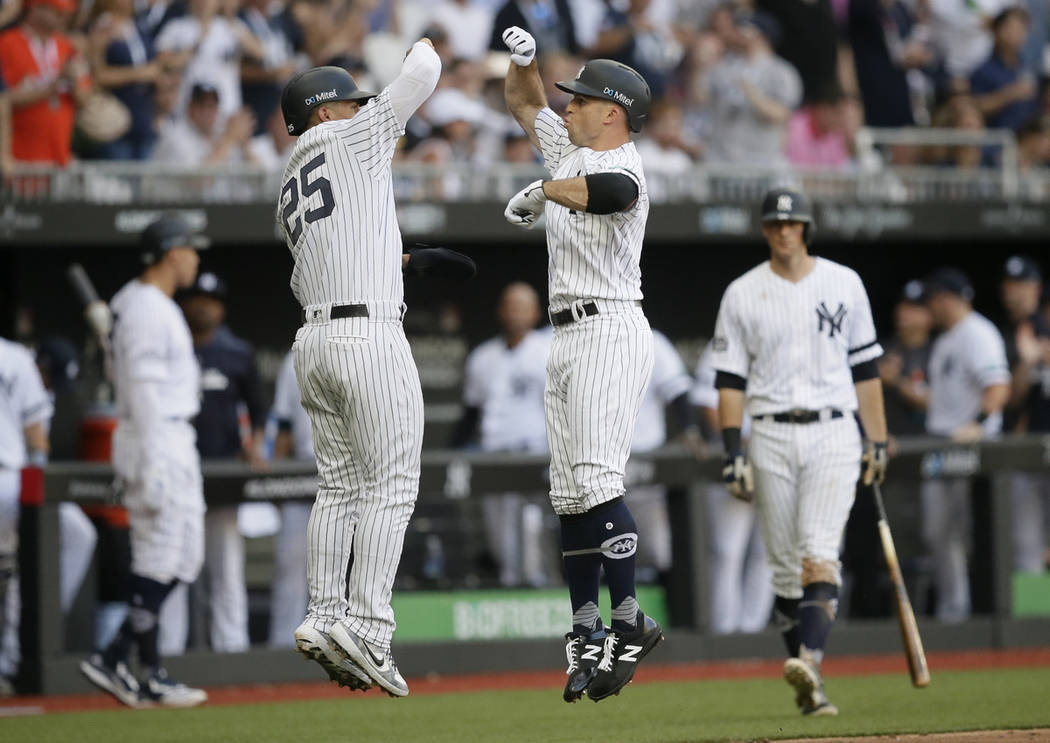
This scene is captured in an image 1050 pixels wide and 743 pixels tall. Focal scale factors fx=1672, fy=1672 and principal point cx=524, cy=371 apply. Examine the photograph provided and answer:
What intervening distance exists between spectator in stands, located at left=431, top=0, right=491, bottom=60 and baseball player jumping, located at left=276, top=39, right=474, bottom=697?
241 inches

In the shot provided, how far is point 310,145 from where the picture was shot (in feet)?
18.7

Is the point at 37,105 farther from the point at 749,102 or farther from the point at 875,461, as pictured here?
the point at 875,461

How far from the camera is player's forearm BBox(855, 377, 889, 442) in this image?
23.7 ft

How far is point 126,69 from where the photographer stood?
10.6m

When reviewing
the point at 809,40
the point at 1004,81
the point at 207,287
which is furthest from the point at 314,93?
the point at 1004,81

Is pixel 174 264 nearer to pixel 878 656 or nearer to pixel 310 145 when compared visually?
pixel 310 145

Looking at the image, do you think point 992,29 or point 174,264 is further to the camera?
point 992,29

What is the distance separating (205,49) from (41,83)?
46.6 inches

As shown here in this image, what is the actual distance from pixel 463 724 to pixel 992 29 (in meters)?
8.53

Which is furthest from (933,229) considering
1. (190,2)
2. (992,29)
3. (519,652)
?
(190,2)

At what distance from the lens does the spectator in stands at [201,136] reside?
10.7 meters

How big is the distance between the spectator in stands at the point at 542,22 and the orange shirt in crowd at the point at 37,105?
3058mm

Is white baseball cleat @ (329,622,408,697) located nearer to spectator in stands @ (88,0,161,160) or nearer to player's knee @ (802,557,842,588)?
player's knee @ (802,557,842,588)

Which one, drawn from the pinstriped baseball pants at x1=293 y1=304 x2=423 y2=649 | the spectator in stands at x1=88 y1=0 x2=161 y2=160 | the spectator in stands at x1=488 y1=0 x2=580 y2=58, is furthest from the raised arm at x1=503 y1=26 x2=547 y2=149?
the spectator in stands at x1=488 y1=0 x2=580 y2=58
